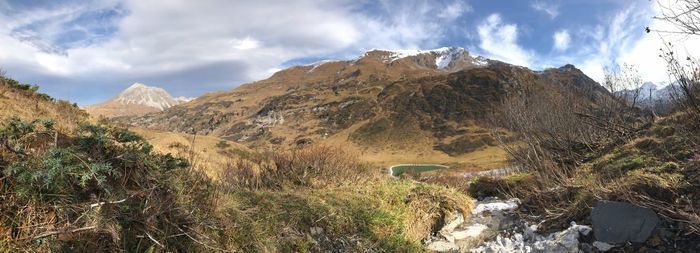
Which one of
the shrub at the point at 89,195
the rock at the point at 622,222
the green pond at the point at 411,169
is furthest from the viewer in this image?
the green pond at the point at 411,169

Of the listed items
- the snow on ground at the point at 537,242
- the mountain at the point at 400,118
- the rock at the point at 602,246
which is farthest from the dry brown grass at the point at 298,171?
the mountain at the point at 400,118

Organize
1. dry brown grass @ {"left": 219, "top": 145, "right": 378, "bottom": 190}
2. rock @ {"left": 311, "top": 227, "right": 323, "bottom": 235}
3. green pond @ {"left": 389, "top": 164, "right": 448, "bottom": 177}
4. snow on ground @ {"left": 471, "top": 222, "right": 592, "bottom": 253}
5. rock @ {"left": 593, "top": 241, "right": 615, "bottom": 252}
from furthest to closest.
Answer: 1. green pond @ {"left": 389, "top": 164, "right": 448, "bottom": 177}
2. dry brown grass @ {"left": 219, "top": 145, "right": 378, "bottom": 190}
3. snow on ground @ {"left": 471, "top": 222, "right": 592, "bottom": 253}
4. rock @ {"left": 593, "top": 241, "right": 615, "bottom": 252}
5. rock @ {"left": 311, "top": 227, "right": 323, "bottom": 235}

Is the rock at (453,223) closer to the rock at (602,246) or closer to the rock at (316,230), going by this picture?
the rock at (602,246)

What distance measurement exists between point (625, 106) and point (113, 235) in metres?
19.5

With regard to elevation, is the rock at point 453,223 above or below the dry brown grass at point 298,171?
below

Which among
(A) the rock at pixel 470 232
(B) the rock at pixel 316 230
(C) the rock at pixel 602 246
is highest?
(B) the rock at pixel 316 230

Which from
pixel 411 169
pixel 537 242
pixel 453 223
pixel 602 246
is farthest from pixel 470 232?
pixel 411 169

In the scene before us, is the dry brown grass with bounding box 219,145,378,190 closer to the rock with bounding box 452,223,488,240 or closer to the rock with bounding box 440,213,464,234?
the rock with bounding box 440,213,464,234

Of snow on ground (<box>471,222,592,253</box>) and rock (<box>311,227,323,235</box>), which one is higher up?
rock (<box>311,227,323,235</box>)

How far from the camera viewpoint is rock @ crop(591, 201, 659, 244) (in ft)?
24.4

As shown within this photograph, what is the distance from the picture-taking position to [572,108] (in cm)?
1948

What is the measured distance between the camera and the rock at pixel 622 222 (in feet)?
24.4

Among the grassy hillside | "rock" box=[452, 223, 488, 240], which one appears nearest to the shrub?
the grassy hillside

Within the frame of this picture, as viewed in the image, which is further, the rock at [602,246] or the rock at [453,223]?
the rock at [453,223]
